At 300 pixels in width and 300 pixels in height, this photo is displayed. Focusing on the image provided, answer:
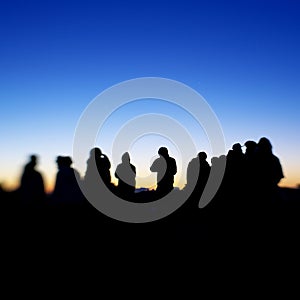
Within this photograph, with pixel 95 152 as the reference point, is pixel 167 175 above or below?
below

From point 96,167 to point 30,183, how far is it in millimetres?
1848

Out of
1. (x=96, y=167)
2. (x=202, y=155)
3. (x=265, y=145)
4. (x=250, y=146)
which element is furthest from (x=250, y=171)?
(x=96, y=167)

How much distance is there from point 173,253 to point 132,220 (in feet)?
9.66

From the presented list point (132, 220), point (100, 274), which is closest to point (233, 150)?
point (132, 220)

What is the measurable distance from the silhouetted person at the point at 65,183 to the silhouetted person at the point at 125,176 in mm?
1348

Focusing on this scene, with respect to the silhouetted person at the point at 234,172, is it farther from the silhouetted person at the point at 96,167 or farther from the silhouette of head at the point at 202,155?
the silhouetted person at the point at 96,167

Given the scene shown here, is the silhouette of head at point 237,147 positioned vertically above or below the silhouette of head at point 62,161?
above

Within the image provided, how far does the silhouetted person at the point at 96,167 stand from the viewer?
9.98m

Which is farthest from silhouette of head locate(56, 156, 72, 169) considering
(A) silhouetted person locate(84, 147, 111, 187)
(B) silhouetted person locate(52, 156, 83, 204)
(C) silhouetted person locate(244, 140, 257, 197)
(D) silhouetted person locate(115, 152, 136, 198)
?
(C) silhouetted person locate(244, 140, 257, 197)

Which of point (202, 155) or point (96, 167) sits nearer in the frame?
point (96, 167)

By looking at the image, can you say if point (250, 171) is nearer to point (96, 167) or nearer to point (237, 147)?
point (237, 147)

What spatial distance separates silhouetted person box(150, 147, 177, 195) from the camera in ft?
34.5

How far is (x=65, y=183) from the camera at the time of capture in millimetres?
9867

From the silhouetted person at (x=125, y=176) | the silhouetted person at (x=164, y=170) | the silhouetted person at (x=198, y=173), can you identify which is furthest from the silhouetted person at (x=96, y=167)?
the silhouetted person at (x=198, y=173)
